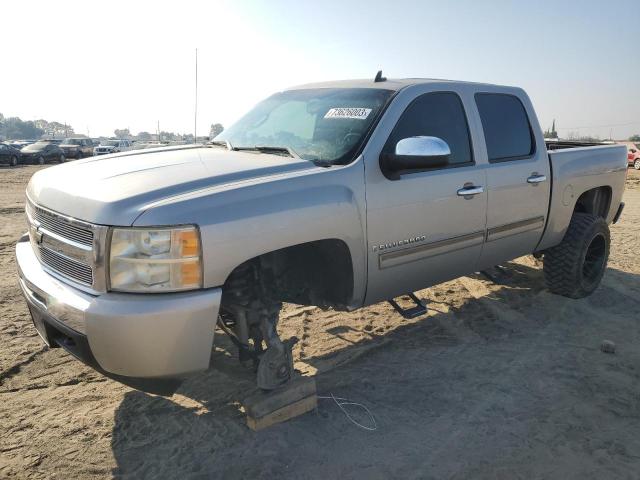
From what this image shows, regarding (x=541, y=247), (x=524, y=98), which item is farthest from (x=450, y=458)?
(x=524, y=98)

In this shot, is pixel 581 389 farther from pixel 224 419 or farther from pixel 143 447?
pixel 143 447

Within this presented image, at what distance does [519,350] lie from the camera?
416 cm

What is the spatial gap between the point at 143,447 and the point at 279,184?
158cm

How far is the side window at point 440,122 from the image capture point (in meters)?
3.58

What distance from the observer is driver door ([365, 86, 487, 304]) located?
3252 mm

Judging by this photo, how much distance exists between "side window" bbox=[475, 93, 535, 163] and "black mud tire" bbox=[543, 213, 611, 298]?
1.12 meters

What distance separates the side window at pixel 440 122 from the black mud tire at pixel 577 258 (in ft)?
6.12

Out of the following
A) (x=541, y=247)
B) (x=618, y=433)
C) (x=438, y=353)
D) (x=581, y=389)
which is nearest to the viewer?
(x=618, y=433)

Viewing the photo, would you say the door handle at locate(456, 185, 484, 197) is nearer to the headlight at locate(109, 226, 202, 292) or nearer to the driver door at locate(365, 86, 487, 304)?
the driver door at locate(365, 86, 487, 304)

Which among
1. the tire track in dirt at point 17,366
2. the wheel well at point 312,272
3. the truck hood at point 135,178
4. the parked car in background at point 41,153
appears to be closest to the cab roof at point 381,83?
the truck hood at point 135,178

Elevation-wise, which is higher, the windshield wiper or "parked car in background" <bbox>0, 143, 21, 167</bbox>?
the windshield wiper

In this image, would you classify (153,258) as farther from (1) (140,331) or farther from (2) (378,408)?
(2) (378,408)

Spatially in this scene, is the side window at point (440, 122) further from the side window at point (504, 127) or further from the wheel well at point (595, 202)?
the wheel well at point (595, 202)

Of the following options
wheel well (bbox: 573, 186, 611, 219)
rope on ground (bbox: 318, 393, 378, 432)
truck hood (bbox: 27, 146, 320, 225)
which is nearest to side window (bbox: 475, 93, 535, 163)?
wheel well (bbox: 573, 186, 611, 219)
